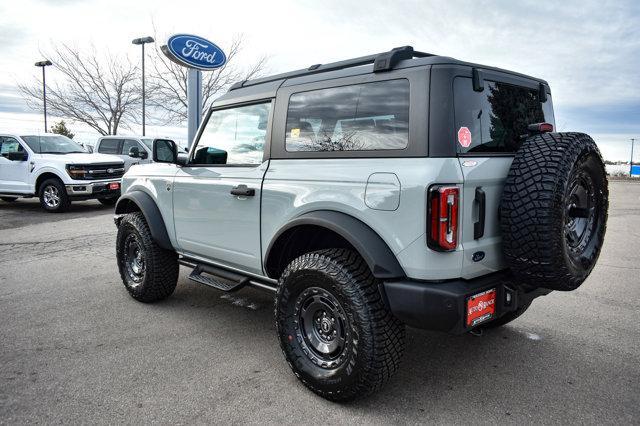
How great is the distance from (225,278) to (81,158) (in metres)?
9.39

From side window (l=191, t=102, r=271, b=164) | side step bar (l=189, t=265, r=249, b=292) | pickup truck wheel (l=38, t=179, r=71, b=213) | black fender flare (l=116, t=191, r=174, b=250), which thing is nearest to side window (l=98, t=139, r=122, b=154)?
pickup truck wheel (l=38, t=179, r=71, b=213)

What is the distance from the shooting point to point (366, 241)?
2.67 meters

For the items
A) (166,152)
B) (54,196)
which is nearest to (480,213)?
(166,152)

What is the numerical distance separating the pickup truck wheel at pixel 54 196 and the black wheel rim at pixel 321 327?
33.9 feet

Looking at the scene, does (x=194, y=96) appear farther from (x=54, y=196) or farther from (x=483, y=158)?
(x=483, y=158)

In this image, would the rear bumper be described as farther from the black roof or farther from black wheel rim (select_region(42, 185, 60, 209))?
black wheel rim (select_region(42, 185, 60, 209))

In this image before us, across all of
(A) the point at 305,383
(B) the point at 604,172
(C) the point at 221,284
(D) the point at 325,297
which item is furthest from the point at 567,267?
(C) the point at 221,284

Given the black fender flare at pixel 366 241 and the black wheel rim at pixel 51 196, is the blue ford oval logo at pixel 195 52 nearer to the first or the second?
the black wheel rim at pixel 51 196

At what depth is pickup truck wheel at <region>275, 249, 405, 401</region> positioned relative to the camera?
267 centimetres

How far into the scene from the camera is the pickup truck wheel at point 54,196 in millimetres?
11461

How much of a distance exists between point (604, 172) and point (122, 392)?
3293 millimetres

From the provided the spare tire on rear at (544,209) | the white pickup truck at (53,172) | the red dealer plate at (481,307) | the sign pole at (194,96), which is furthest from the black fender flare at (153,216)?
the white pickup truck at (53,172)

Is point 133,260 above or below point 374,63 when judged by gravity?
below

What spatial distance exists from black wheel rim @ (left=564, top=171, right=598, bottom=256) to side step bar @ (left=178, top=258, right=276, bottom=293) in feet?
6.53
